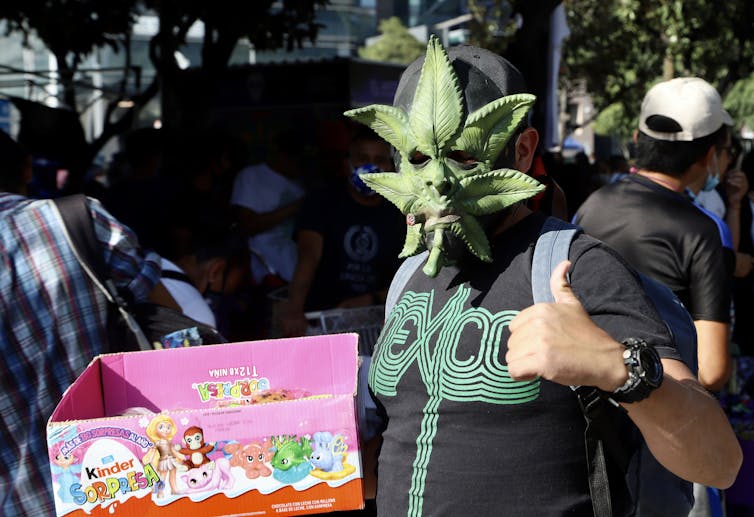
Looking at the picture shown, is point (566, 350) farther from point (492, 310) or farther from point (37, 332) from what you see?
point (37, 332)

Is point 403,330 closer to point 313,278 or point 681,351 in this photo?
point 681,351

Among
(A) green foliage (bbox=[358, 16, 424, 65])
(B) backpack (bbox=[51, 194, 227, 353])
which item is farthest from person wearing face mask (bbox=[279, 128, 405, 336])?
(A) green foliage (bbox=[358, 16, 424, 65])

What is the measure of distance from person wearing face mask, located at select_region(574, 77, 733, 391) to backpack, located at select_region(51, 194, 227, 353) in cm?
138

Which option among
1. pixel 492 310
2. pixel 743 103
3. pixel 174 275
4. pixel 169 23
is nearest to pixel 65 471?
pixel 492 310

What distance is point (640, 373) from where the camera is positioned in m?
1.34

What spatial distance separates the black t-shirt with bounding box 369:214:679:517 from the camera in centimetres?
154

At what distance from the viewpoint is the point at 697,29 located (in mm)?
12492

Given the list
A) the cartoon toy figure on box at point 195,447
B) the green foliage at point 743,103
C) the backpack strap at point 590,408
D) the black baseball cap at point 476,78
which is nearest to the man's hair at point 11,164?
the cartoon toy figure on box at point 195,447

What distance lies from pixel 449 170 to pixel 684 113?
1454mm

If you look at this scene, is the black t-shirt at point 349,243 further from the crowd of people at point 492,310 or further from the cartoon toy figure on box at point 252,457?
the cartoon toy figure on box at point 252,457

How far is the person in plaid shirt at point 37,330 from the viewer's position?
93.2 inches

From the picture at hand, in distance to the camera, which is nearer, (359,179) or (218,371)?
(218,371)

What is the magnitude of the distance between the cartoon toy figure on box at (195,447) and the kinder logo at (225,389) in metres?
0.32

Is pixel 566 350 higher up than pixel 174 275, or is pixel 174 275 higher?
pixel 566 350
